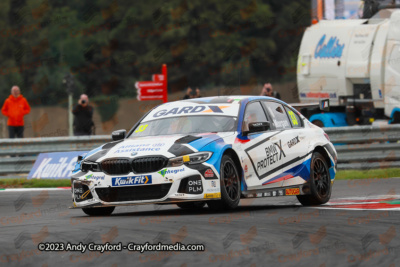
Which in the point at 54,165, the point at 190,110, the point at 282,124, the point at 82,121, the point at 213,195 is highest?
the point at 190,110

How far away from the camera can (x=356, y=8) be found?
27.4 m

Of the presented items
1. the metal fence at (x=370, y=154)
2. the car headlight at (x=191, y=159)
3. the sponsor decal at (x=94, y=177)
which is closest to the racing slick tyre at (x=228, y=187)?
the car headlight at (x=191, y=159)

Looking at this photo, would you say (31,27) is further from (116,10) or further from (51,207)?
(51,207)

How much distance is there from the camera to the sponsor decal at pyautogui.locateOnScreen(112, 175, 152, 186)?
1017 centimetres

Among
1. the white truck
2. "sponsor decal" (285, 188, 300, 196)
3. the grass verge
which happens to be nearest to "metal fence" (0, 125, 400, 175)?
the grass verge

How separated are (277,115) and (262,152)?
3.38 feet

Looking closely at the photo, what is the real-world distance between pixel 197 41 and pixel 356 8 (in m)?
18.8

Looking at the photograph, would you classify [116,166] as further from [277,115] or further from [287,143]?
[277,115]

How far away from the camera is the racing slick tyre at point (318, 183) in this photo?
1183cm

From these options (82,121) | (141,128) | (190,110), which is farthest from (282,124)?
(82,121)

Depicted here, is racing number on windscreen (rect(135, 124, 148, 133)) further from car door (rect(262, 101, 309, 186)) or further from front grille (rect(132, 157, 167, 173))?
car door (rect(262, 101, 309, 186))

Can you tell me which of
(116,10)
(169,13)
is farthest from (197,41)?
(116,10)

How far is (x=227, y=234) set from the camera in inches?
317

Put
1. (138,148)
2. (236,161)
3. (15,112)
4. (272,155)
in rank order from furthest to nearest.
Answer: (15,112) → (272,155) → (236,161) → (138,148)
